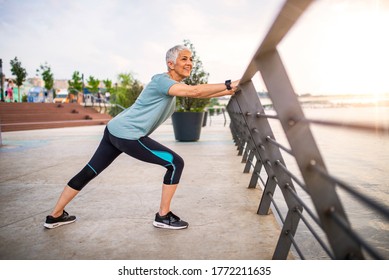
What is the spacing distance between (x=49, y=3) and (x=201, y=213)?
238 cm

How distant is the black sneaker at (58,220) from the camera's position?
244 centimetres

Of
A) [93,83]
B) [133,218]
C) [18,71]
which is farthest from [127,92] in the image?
[93,83]

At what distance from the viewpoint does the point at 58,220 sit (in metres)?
2.48

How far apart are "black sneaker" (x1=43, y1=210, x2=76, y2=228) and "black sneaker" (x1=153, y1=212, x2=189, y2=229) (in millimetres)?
690

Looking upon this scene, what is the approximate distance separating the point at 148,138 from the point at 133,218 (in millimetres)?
720

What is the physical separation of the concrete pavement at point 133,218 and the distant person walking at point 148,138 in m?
0.18

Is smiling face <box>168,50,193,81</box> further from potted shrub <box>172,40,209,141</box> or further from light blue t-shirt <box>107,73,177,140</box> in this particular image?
potted shrub <box>172,40,209,141</box>

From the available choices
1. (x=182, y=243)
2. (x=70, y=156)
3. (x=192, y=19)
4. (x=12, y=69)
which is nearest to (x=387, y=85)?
(x=182, y=243)

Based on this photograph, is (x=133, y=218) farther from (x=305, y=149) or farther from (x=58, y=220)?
(x=305, y=149)

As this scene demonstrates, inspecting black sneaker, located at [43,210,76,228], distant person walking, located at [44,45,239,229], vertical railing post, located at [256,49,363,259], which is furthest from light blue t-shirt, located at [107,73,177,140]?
vertical railing post, located at [256,49,363,259]

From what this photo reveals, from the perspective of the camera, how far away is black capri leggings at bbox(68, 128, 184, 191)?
93.0 inches

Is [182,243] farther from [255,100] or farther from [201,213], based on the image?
[255,100]

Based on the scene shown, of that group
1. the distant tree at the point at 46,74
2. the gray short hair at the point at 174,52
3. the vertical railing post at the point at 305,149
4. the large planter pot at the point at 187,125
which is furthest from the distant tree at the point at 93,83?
the vertical railing post at the point at 305,149
